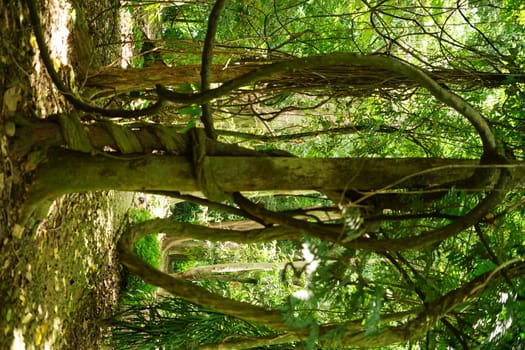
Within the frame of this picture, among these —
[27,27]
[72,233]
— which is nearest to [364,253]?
[27,27]

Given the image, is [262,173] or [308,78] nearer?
[262,173]

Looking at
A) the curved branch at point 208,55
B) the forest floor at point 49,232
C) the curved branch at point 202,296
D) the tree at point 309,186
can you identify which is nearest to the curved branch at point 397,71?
the tree at point 309,186

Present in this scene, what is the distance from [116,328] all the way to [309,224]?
248 cm

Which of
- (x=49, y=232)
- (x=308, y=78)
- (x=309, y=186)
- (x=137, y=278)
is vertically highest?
(x=137, y=278)

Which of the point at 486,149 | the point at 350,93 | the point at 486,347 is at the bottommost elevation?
the point at 486,347

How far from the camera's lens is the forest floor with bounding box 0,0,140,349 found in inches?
78.5

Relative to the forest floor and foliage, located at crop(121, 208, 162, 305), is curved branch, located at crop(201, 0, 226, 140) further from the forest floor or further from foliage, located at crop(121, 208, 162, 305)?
foliage, located at crop(121, 208, 162, 305)

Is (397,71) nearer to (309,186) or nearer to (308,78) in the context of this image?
(309,186)

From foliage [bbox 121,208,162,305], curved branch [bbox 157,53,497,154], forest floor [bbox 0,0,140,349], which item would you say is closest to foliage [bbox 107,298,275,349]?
forest floor [bbox 0,0,140,349]

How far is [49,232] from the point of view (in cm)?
264

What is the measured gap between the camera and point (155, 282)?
1.68 metres

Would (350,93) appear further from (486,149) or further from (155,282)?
(155,282)

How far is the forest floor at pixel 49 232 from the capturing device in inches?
78.5

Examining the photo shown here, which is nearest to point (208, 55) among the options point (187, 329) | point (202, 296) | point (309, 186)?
point (309, 186)
